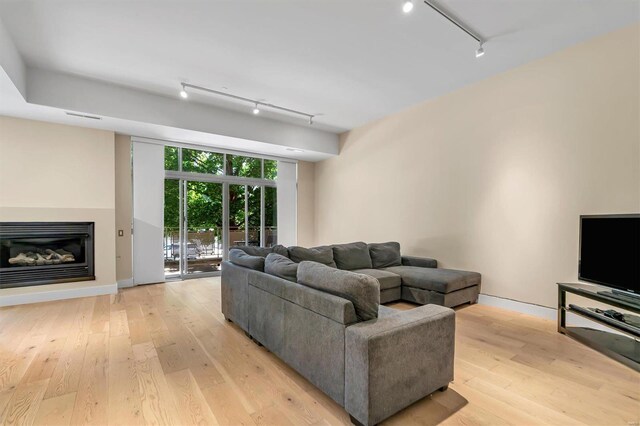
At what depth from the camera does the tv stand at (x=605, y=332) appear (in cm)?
239

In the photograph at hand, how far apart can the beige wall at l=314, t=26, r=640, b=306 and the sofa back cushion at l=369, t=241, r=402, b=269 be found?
397 millimetres

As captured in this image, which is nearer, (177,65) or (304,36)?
(304,36)

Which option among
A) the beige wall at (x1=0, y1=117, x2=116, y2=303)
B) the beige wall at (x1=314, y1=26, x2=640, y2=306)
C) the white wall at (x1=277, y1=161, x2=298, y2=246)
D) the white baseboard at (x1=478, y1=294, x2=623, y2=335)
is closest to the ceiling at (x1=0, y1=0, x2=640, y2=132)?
the beige wall at (x1=314, y1=26, x2=640, y2=306)

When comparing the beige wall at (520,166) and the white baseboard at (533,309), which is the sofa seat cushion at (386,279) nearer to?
the beige wall at (520,166)

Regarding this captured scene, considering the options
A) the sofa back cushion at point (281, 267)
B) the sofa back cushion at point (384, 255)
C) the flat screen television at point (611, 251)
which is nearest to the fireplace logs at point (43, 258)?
the sofa back cushion at point (281, 267)

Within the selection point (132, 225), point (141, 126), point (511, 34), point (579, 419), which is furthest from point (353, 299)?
point (132, 225)

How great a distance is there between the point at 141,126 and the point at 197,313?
2993mm

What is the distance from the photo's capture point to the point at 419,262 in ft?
15.4

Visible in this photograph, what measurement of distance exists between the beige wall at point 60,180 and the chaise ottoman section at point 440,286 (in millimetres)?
4652

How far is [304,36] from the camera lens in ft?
9.98

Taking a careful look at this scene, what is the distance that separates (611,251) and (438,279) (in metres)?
1.65

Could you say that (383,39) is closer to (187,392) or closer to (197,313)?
(187,392)

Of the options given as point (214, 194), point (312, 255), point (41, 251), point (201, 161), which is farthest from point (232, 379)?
point (201, 161)

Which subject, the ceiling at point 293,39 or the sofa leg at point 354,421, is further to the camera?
the ceiling at point 293,39
